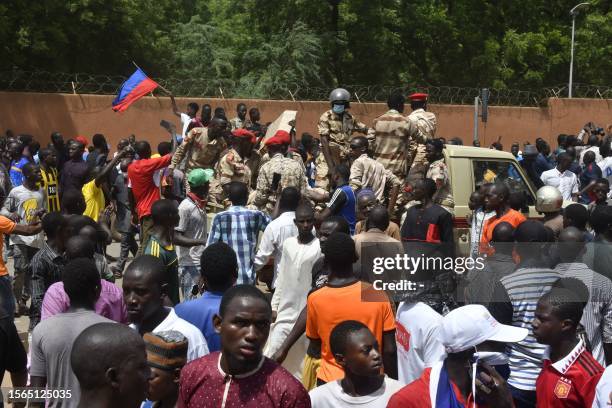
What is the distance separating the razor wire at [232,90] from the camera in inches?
856

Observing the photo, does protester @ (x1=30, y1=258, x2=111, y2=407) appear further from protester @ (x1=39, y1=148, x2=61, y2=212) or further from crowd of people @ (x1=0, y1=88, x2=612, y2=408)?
protester @ (x1=39, y1=148, x2=61, y2=212)

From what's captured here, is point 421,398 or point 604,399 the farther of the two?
point 604,399

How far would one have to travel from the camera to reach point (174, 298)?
278 inches

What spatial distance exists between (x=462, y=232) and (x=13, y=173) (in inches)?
255

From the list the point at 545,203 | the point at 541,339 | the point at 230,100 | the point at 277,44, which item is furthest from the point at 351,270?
the point at 277,44

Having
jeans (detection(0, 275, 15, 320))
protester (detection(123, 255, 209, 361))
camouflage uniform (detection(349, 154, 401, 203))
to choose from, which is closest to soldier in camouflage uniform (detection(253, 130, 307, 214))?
camouflage uniform (detection(349, 154, 401, 203))

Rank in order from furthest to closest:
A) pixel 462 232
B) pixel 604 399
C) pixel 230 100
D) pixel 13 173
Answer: pixel 230 100 < pixel 13 173 < pixel 462 232 < pixel 604 399

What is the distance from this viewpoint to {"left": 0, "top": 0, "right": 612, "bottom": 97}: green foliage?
1081 inches

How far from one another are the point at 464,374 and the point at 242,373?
0.91 m

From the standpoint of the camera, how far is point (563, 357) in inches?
178

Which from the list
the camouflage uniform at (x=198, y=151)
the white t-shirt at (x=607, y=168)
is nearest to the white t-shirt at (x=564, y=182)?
the white t-shirt at (x=607, y=168)

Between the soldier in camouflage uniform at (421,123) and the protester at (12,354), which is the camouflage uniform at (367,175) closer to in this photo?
the soldier in camouflage uniform at (421,123)

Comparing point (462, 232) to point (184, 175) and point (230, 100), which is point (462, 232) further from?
point (230, 100)

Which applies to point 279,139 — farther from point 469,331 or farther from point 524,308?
point 469,331
